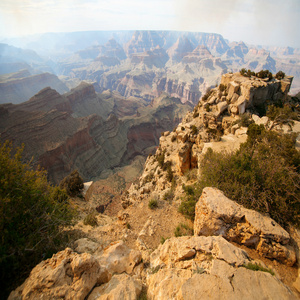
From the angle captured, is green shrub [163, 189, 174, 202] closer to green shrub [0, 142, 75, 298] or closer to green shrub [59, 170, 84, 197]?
green shrub [0, 142, 75, 298]

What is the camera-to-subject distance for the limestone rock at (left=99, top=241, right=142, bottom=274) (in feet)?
19.6

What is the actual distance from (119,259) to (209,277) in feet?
10.6

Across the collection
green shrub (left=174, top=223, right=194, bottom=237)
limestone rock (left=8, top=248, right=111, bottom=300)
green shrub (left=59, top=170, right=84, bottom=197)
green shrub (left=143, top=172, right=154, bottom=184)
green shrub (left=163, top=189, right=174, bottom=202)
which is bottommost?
green shrub (left=143, top=172, right=154, bottom=184)

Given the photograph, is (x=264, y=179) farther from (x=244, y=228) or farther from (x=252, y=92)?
(x=252, y=92)

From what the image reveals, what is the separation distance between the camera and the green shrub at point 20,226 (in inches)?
212

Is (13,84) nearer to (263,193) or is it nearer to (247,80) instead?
(247,80)

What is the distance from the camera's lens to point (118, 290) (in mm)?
4859

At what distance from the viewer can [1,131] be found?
35.9 m

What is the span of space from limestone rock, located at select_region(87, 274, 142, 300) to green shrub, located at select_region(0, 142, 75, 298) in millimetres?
2688

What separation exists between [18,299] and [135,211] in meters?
8.70

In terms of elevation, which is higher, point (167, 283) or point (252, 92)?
point (167, 283)

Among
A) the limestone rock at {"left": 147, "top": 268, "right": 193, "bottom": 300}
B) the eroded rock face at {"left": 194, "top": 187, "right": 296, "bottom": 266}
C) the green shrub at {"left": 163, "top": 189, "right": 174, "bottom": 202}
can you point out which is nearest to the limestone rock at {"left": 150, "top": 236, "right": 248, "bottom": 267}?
the limestone rock at {"left": 147, "top": 268, "right": 193, "bottom": 300}

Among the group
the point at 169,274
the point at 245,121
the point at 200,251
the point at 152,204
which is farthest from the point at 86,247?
the point at 245,121

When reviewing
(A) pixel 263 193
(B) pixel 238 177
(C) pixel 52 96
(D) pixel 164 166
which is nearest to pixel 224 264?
(A) pixel 263 193
